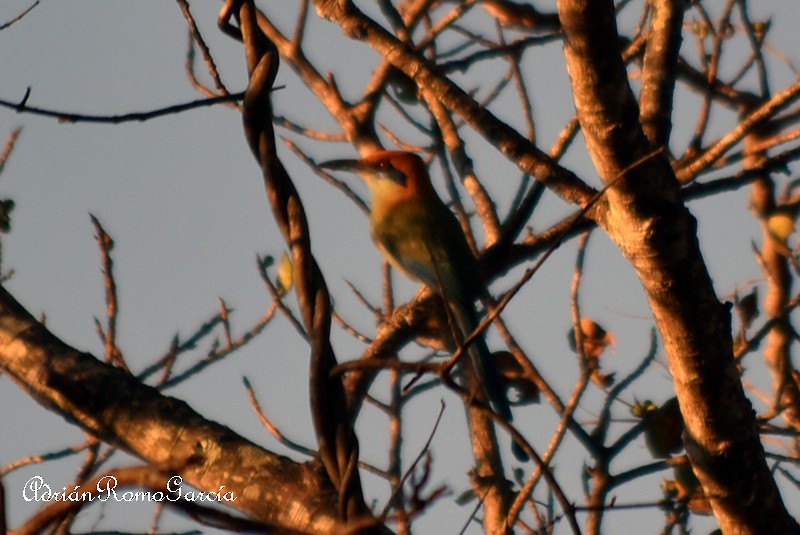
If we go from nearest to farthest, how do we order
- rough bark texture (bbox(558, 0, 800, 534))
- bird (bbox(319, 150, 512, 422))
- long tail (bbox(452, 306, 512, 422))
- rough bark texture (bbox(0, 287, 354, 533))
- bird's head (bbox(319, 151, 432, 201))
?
rough bark texture (bbox(0, 287, 354, 533)), rough bark texture (bbox(558, 0, 800, 534)), long tail (bbox(452, 306, 512, 422)), bird (bbox(319, 150, 512, 422)), bird's head (bbox(319, 151, 432, 201))

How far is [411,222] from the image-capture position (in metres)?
5.92

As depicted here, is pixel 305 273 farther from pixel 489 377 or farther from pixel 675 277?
pixel 489 377

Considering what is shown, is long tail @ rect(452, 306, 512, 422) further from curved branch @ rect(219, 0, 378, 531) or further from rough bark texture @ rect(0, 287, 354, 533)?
curved branch @ rect(219, 0, 378, 531)

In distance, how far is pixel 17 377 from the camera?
6.79ft

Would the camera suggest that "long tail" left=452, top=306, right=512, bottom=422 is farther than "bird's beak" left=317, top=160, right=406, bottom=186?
No

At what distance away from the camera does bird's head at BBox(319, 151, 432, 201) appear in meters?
5.79

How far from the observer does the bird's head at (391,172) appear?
19.0 ft

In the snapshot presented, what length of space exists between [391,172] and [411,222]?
299 millimetres

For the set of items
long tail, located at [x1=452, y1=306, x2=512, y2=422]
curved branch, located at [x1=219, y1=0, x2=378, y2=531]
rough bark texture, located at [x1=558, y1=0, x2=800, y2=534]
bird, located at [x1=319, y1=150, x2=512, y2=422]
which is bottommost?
curved branch, located at [x1=219, y1=0, x2=378, y2=531]

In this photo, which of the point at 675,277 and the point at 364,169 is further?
the point at 364,169

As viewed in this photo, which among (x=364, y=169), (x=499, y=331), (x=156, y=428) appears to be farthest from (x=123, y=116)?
(x=364, y=169)

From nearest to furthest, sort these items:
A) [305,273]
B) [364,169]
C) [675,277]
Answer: [305,273] < [675,277] < [364,169]

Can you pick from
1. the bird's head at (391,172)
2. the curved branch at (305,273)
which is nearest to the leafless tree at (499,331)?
the curved branch at (305,273)

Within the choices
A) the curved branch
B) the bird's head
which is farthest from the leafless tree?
the bird's head
